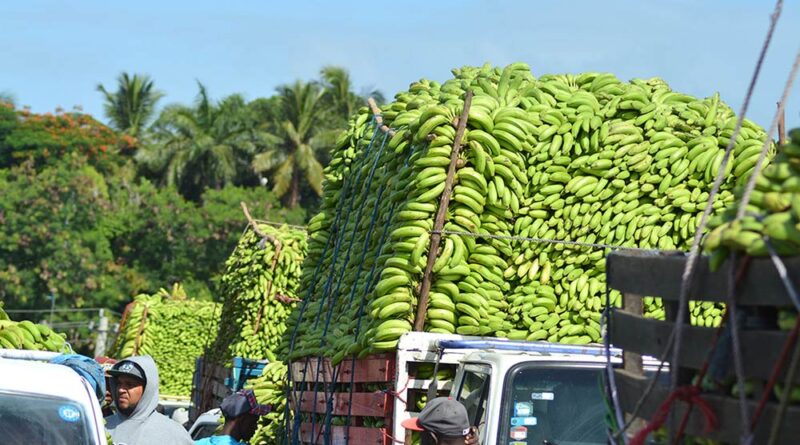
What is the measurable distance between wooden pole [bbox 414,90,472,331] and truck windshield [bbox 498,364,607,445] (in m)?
1.66

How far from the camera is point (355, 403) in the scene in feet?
25.7

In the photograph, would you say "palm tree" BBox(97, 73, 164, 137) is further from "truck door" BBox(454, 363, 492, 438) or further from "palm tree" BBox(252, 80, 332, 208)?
"truck door" BBox(454, 363, 492, 438)

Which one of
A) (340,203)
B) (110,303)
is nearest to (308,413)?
(340,203)

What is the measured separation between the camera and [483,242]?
8.12m

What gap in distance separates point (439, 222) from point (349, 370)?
1.22m

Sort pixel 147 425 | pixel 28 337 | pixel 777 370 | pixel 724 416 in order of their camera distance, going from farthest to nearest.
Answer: pixel 28 337 < pixel 147 425 < pixel 724 416 < pixel 777 370

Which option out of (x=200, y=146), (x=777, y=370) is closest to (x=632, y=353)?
(x=777, y=370)

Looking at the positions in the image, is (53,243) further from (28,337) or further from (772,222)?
(772,222)

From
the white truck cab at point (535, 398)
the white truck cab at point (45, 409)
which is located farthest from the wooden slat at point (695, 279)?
the white truck cab at point (45, 409)

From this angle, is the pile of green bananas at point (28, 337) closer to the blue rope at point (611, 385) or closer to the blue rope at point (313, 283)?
the blue rope at point (313, 283)

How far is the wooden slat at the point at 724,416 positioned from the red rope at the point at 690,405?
0.02 m

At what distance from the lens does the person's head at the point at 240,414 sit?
696 cm

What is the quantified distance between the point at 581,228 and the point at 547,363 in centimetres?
212

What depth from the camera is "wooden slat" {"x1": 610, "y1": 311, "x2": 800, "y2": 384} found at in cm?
268
